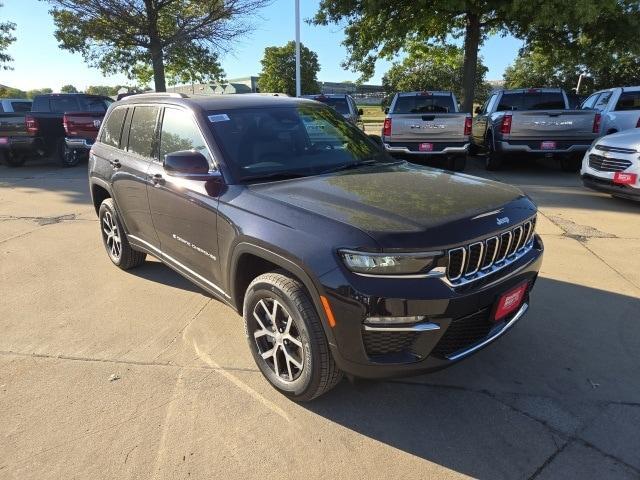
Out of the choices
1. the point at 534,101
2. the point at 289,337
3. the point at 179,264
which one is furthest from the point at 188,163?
the point at 534,101

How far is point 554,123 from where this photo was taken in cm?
966

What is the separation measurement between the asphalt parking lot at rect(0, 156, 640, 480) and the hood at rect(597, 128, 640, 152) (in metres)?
3.11

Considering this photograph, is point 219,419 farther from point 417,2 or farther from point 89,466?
point 417,2

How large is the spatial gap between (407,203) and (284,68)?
54894 millimetres

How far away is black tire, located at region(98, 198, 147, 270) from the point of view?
485 cm

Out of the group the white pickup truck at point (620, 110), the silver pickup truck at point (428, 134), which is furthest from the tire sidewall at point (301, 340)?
the white pickup truck at point (620, 110)

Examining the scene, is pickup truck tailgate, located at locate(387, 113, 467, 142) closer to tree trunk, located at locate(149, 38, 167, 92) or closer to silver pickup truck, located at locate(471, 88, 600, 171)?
silver pickup truck, located at locate(471, 88, 600, 171)

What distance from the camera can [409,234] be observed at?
2.34m

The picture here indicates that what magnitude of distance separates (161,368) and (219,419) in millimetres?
746

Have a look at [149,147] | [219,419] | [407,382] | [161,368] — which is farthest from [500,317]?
[149,147]

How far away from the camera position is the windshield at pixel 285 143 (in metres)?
3.28

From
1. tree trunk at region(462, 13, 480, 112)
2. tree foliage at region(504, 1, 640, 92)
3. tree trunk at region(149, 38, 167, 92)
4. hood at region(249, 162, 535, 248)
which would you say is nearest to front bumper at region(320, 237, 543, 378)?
hood at region(249, 162, 535, 248)

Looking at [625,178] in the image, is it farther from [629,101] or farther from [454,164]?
[629,101]

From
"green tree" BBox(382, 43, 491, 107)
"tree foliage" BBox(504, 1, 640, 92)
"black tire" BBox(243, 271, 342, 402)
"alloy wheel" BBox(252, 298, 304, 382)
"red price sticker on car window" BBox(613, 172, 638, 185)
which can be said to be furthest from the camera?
"green tree" BBox(382, 43, 491, 107)
